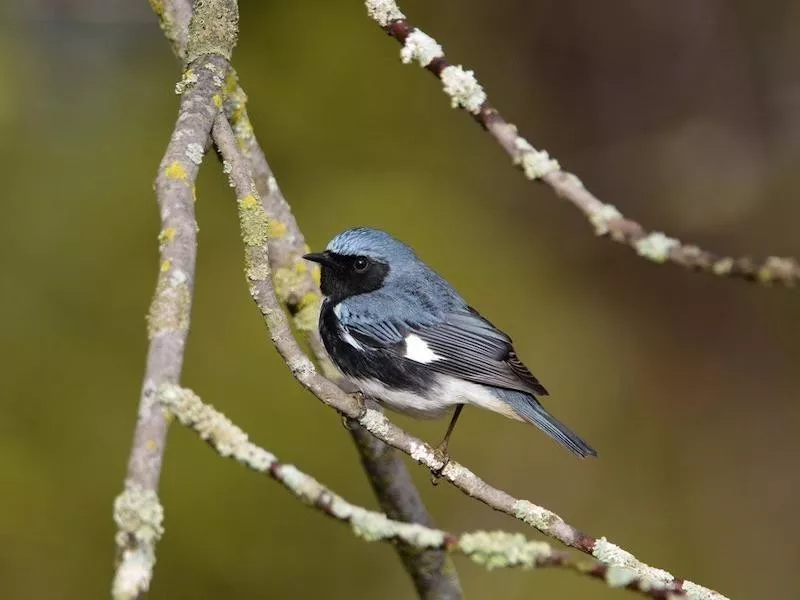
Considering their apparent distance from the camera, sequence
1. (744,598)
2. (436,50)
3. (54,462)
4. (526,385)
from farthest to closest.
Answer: (744,598) < (54,462) < (526,385) < (436,50)

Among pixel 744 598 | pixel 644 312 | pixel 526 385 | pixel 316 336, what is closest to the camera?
pixel 526 385

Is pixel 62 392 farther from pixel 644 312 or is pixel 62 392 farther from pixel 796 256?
pixel 796 256

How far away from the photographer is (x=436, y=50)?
2.60 m

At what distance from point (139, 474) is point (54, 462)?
9.13ft

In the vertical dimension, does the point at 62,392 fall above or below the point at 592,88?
below

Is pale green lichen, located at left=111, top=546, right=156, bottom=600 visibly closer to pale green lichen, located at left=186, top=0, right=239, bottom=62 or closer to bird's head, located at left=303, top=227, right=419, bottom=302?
pale green lichen, located at left=186, top=0, right=239, bottom=62

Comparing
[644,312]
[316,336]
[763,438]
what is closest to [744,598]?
[763,438]

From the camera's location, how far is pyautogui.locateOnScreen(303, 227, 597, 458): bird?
10.00 ft

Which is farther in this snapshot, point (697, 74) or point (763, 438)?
point (697, 74)

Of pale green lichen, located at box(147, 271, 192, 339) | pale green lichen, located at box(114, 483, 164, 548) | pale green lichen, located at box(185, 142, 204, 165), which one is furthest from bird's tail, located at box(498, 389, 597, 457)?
pale green lichen, located at box(114, 483, 164, 548)

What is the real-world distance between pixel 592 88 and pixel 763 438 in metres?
1.99

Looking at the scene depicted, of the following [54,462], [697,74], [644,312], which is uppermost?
[697,74]

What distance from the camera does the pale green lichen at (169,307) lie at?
65.1 inches

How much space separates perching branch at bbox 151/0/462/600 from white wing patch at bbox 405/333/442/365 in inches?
9.5
